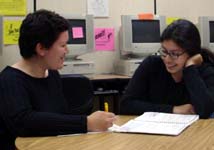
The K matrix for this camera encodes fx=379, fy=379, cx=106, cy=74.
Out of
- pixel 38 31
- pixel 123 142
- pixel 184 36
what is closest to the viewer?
pixel 123 142

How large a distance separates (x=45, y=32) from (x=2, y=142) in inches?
18.3

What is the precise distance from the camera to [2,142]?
4.88 ft

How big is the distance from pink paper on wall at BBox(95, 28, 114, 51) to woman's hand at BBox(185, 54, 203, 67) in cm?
209

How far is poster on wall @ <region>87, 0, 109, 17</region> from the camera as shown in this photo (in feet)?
12.8

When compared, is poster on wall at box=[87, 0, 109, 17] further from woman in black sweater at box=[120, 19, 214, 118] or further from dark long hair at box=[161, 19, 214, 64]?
dark long hair at box=[161, 19, 214, 64]

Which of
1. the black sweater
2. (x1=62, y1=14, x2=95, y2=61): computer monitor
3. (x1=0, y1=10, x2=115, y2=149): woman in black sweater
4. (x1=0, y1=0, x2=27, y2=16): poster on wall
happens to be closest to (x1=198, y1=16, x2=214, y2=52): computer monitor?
(x1=62, y1=14, x2=95, y2=61): computer monitor

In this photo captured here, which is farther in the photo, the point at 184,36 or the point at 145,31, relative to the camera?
the point at 145,31

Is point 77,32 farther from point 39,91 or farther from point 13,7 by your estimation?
point 39,91

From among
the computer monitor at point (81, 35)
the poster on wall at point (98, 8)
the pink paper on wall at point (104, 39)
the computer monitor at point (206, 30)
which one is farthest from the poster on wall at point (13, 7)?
the computer monitor at point (206, 30)

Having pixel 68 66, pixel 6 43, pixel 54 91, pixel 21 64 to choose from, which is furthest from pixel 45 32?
pixel 6 43

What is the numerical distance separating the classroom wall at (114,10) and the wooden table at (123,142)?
2.38 meters

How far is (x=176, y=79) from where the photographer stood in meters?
1.98

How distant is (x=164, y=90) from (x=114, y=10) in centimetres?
222

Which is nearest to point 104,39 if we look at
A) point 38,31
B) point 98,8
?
point 98,8
